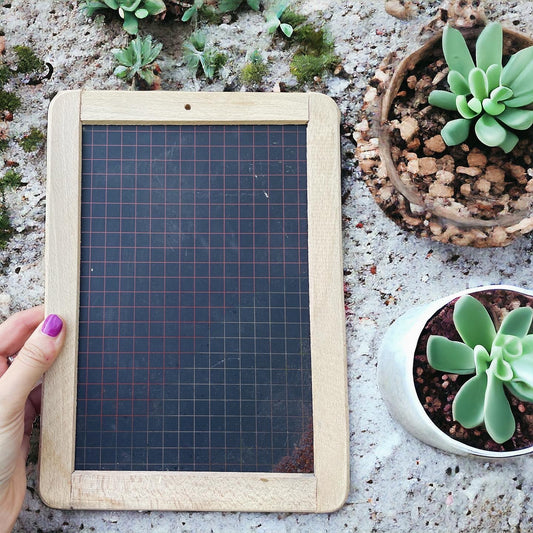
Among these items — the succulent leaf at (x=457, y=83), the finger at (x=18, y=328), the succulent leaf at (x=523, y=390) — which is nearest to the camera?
the succulent leaf at (x=523, y=390)

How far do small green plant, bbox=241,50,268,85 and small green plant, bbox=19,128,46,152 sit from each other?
14.6 inches

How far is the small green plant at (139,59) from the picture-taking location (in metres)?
0.93

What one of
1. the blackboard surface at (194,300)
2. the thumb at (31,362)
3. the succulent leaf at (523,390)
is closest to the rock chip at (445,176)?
the blackboard surface at (194,300)

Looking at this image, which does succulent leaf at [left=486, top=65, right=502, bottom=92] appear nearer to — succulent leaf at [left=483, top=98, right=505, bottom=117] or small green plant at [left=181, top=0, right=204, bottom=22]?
succulent leaf at [left=483, top=98, right=505, bottom=117]

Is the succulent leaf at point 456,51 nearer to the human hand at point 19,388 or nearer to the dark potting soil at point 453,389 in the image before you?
the dark potting soil at point 453,389

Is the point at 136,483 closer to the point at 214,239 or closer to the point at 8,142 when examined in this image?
the point at 214,239

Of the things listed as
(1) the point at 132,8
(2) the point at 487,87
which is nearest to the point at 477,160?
(2) the point at 487,87

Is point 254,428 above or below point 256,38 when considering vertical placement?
below

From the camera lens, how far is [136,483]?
892 mm

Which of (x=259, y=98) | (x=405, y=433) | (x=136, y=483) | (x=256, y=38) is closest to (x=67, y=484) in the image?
(x=136, y=483)

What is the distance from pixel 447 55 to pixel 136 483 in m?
0.83

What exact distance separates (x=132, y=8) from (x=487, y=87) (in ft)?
1.93

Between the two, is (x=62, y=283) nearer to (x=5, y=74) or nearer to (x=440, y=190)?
(x=5, y=74)

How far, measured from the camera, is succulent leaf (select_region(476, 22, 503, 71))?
81 cm
